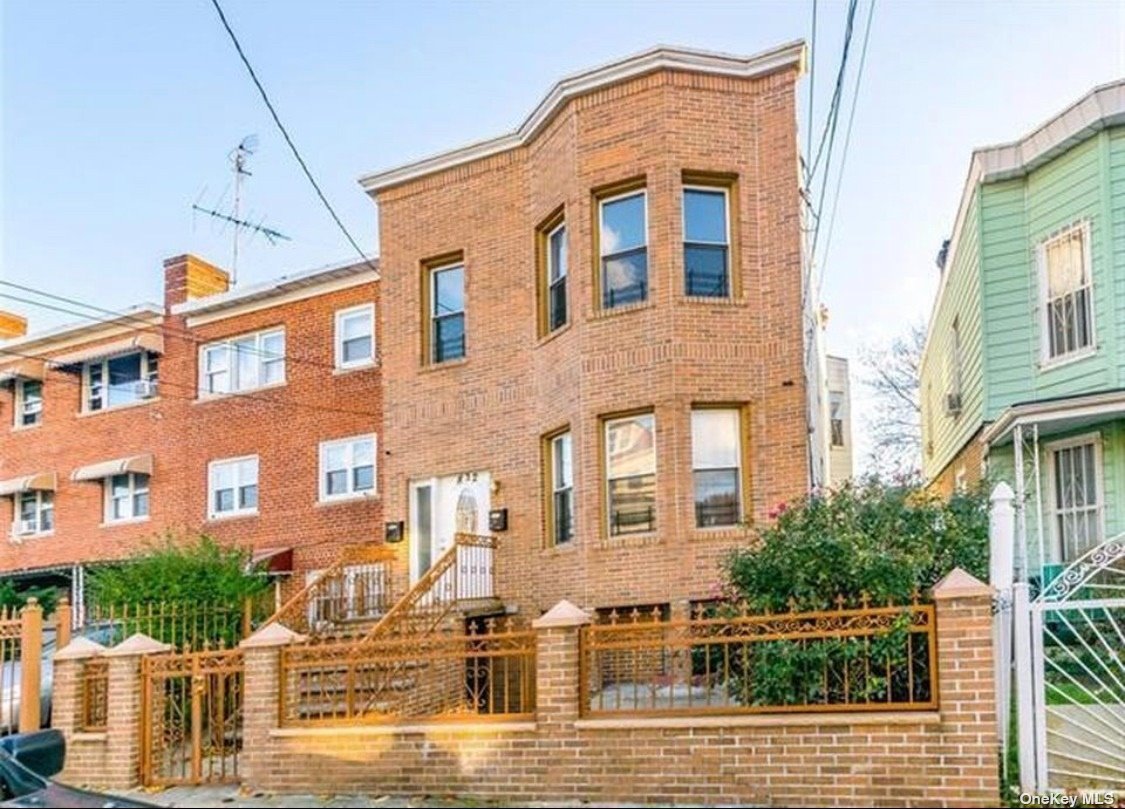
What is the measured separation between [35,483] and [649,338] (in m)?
15.2

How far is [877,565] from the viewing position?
787cm

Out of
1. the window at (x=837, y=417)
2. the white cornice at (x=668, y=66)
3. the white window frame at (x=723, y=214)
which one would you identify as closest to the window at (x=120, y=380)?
the white cornice at (x=668, y=66)

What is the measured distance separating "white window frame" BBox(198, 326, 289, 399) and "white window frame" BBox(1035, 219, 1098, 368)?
493 inches

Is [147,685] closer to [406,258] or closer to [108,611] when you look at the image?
[108,611]

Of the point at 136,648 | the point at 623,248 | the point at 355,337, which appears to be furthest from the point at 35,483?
the point at 623,248

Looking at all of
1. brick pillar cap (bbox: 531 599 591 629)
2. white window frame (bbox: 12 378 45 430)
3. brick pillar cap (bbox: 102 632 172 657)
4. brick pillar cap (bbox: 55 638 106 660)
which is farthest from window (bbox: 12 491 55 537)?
brick pillar cap (bbox: 531 599 591 629)

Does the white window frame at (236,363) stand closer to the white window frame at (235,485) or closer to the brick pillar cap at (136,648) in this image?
the white window frame at (235,485)

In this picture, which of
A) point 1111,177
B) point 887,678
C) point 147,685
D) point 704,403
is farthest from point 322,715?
point 1111,177

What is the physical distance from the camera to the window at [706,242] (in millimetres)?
12898

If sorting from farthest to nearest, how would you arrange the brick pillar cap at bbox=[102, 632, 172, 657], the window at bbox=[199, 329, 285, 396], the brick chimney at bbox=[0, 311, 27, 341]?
the brick chimney at bbox=[0, 311, 27, 341], the window at bbox=[199, 329, 285, 396], the brick pillar cap at bbox=[102, 632, 172, 657]

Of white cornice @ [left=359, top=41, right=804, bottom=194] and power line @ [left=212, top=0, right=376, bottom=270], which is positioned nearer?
power line @ [left=212, top=0, right=376, bottom=270]

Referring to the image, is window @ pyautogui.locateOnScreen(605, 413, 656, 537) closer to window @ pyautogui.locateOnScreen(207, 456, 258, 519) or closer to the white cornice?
the white cornice

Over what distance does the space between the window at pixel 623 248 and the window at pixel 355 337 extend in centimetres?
592

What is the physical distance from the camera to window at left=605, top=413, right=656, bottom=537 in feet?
41.3
